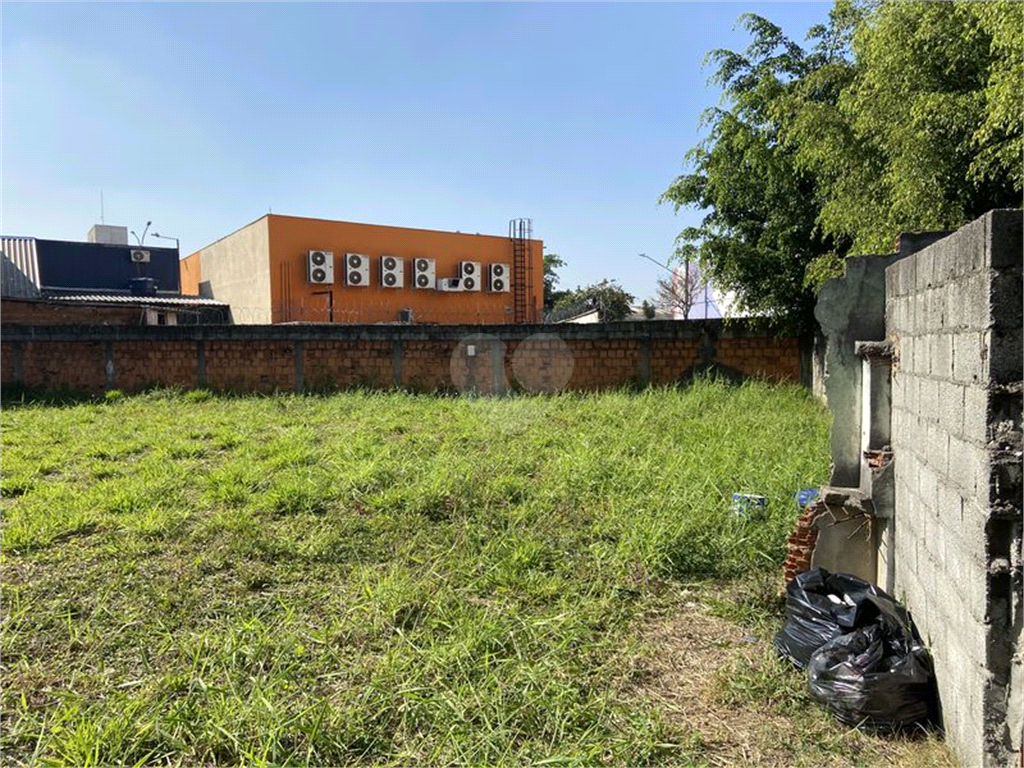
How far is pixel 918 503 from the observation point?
2.64 meters

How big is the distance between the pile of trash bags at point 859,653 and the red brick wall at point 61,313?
16.8 metres

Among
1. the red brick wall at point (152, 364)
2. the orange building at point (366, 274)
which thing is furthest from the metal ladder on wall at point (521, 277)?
the red brick wall at point (152, 364)

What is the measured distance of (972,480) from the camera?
6.42 ft

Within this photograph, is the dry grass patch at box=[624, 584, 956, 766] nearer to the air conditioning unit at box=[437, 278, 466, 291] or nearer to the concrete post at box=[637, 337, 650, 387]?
the concrete post at box=[637, 337, 650, 387]

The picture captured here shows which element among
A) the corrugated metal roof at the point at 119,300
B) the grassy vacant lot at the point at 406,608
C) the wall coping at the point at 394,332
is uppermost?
the corrugated metal roof at the point at 119,300

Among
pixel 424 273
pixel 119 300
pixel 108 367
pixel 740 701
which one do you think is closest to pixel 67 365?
pixel 108 367

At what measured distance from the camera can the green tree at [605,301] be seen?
28816mm

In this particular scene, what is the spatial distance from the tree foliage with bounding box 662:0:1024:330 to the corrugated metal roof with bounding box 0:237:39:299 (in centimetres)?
2071

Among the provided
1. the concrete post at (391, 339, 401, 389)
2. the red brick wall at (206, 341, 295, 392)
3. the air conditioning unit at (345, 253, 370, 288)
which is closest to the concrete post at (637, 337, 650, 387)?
the concrete post at (391, 339, 401, 389)

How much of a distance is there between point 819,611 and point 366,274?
21992 mm

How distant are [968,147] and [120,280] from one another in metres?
24.9

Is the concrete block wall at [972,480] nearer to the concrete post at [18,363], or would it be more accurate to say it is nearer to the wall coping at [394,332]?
the wall coping at [394,332]

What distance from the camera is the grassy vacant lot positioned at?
228 cm

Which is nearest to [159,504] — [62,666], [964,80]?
[62,666]
